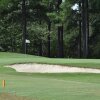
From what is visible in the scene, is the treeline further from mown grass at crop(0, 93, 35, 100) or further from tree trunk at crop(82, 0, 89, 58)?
mown grass at crop(0, 93, 35, 100)

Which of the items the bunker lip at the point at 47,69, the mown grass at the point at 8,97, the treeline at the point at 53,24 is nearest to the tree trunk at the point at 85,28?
the treeline at the point at 53,24

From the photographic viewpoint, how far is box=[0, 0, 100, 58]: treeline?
62844 millimetres

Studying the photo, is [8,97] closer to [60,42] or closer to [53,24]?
[60,42]

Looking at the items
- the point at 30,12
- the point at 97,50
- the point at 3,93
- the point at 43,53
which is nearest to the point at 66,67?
the point at 3,93

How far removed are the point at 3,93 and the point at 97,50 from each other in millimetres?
53187

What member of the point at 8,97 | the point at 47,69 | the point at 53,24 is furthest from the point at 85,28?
the point at 8,97

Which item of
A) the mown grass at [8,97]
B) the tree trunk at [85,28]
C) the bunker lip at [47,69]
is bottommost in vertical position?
the bunker lip at [47,69]

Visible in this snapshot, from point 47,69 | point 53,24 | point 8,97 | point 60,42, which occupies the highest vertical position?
point 53,24

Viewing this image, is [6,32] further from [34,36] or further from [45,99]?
[45,99]

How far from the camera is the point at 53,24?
246 feet

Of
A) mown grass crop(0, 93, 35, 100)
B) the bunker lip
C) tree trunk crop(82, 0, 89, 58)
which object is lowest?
the bunker lip

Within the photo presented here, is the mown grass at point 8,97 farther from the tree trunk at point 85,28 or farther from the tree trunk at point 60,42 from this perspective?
the tree trunk at point 60,42

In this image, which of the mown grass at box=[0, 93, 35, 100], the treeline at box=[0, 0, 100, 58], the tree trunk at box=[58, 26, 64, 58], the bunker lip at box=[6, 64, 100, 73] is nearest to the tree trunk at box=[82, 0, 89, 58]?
the treeline at box=[0, 0, 100, 58]

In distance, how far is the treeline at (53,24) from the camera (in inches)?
2474
